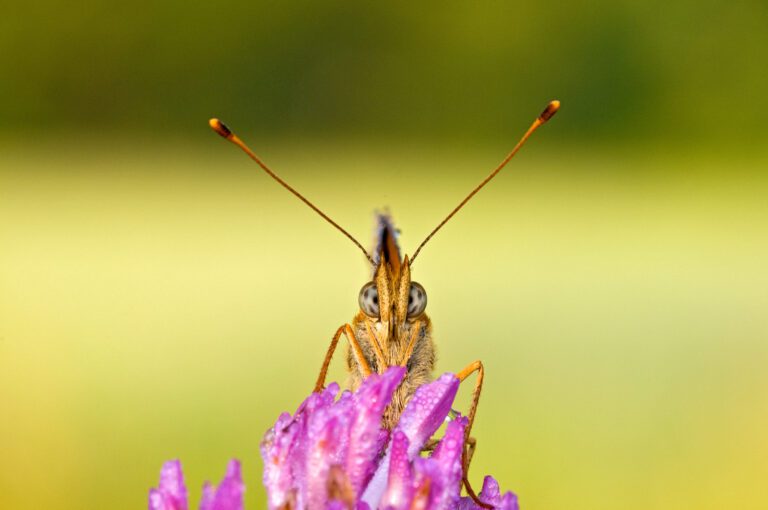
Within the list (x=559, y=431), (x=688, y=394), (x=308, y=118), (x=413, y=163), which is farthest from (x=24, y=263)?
(x=688, y=394)

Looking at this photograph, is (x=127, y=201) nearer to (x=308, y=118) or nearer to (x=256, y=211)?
(x=256, y=211)

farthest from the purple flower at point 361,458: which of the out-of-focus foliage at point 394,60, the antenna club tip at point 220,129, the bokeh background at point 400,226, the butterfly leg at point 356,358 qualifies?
the out-of-focus foliage at point 394,60

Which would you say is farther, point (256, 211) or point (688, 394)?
point (256, 211)

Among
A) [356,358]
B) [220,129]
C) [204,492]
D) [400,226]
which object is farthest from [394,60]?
[204,492]

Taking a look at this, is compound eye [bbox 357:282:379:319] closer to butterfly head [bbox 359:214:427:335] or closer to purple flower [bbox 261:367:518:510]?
butterfly head [bbox 359:214:427:335]

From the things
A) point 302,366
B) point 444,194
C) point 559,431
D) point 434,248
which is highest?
point 444,194

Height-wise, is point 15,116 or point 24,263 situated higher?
point 15,116

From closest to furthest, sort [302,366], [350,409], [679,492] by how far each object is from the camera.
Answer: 1. [350,409]
2. [679,492]
3. [302,366]

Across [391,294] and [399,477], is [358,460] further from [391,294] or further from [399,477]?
[391,294]
